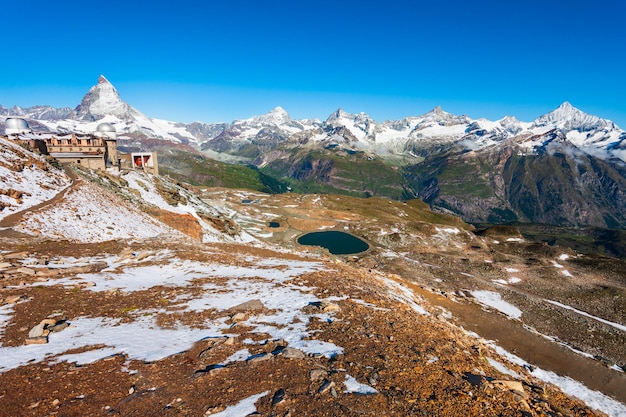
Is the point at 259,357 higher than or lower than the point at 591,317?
higher

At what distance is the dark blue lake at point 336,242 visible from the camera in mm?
112875

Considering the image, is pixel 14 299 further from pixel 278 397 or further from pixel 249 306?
pixel 278 397

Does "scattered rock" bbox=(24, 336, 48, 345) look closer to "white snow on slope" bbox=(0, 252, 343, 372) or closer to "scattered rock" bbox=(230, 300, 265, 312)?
"white snow on slope" bbox=(0, 252, 343, 372)

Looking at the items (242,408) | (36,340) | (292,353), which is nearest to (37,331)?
(36,340)

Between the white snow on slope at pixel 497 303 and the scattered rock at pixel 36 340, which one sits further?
the white snow on slope at pixel 497 303

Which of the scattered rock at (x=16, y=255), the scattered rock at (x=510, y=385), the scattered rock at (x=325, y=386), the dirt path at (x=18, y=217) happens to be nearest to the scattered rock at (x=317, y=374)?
the scattered rock at (x=325, y=386)

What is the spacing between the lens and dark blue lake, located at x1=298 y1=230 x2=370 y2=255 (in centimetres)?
11288

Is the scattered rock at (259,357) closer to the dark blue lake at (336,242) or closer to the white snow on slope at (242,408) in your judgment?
the white snow on slope at (242,408)

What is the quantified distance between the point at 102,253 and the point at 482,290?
73.7 meters

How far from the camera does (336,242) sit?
122 m

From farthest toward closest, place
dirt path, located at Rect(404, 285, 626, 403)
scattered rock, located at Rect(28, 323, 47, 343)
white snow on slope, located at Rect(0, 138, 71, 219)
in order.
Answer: white snow on slope, located at Rect(0, 138, 71, 219) → dirt path, located at Rect(404, 285, 626, 403) → scattered rock, located at Rect(28, 323, 47, 343)

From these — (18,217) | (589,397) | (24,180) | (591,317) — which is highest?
(24,180)

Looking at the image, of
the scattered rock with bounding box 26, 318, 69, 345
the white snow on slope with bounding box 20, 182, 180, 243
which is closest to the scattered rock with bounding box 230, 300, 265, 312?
the scattered rock with bounding box 26, 318, 69, 345

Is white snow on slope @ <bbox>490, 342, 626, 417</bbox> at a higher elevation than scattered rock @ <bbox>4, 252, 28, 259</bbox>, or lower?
lower
